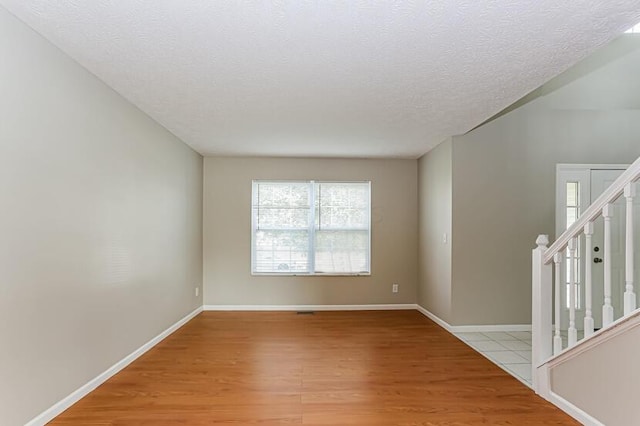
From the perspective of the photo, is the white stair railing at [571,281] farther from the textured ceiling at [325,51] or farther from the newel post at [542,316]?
the textured ceiling at [325,51]

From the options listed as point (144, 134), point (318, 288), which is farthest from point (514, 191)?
point (144, 134)

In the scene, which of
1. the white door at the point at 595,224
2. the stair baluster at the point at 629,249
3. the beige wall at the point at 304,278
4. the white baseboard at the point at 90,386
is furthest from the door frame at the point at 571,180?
the white baseboard at the point at 90,386

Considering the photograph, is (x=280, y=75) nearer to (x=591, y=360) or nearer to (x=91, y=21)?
(x=91, y=21)

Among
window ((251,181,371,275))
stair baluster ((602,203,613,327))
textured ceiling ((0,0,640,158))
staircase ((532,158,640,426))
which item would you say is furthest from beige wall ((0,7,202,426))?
stair baluster ((602,203,613,327))

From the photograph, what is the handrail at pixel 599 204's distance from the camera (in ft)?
7.14

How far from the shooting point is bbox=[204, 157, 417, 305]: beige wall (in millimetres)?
6090

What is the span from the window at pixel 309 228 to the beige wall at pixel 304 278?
12 centimetres

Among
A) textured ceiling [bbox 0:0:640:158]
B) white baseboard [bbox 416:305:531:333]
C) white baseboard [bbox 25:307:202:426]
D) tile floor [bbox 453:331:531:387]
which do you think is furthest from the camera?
white baseboard [bbox 416:305:531:333]

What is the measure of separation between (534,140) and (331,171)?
2790 mm

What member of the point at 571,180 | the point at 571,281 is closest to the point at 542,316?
the point at 571,281

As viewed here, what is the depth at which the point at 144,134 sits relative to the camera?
3932 mm

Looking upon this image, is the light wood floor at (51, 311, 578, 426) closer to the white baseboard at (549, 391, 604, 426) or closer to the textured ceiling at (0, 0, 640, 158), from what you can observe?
the white baseboard at (549, 391, 604, 426)

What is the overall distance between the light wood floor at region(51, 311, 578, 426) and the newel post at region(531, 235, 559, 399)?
156 mm

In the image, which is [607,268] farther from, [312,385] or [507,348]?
[312,385]
